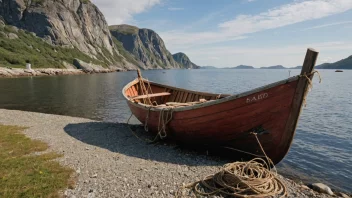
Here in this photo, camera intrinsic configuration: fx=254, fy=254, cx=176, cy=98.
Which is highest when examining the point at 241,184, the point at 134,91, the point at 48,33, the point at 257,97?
the point at 48,33

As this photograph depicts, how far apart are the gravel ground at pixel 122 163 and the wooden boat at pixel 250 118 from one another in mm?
1197

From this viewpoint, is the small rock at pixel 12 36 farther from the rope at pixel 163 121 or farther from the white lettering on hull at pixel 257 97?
the white lettering on hull at pixel 257 97

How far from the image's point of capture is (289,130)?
10320 mm

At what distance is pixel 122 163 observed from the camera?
35.6ft

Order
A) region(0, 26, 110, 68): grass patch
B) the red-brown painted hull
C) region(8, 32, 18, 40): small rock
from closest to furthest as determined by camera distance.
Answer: the red-brown painted hull → region(0, 26, 110, 68): grass patch → region(8, 32, 18, 40): small rock

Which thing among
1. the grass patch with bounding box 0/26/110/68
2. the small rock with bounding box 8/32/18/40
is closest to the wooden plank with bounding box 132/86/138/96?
the grass patch with bounding box 0/26/110/68

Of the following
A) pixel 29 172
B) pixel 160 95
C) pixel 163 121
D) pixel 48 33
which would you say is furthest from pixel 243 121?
pixel 48 33

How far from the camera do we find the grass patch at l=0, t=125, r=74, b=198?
7.80 m

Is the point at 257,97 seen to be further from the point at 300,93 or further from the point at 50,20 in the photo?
the point at 50,20

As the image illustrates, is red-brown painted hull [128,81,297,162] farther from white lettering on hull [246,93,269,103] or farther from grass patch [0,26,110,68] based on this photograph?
grass patch [0,26,110,68]

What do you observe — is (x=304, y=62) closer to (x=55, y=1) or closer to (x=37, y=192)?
(x=37, y=192)

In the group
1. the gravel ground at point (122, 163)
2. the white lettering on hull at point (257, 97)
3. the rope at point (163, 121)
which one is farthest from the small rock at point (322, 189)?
the rope at point (163, 121)

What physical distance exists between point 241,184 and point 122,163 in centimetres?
503

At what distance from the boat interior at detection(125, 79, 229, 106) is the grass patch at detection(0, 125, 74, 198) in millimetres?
7157
